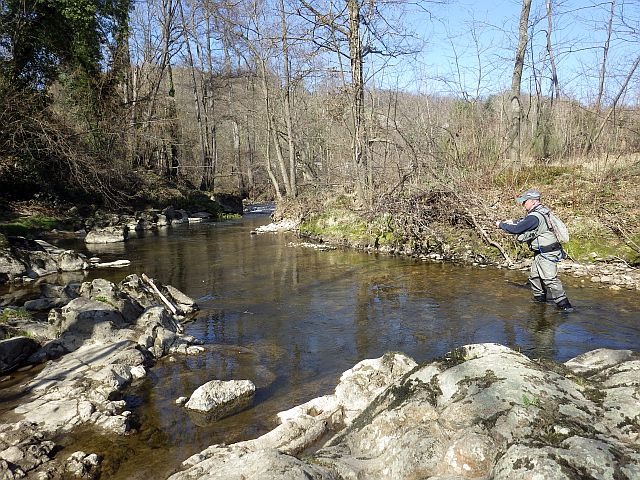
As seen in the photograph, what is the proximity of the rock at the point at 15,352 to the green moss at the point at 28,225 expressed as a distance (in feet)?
38.7

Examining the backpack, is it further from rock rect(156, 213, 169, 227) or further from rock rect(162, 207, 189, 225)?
rock rect(162, 207, 189, 225)

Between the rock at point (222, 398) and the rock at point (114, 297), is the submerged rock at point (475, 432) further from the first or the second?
the rock at point (114, 297)

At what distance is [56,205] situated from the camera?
845 inches

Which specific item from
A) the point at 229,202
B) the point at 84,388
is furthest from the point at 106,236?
the point at 229,202

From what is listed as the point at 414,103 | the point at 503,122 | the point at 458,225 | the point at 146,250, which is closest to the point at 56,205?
the point at 146,250

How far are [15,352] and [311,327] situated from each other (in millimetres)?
4037

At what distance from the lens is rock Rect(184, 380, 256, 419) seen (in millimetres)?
4734

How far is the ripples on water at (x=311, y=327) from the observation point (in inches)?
175

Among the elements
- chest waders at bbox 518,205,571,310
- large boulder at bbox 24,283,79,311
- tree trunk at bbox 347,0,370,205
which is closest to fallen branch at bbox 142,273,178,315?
large boulder at bbox 24,283,79,311

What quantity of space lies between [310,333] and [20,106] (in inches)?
688

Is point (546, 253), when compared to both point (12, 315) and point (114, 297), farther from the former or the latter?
point (12, 315)

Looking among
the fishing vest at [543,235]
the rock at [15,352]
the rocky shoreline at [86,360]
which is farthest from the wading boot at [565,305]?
the rock at [15,352]

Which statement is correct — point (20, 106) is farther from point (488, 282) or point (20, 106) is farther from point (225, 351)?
point (488, 282)

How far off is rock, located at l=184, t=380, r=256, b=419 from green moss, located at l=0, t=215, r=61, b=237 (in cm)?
1459
